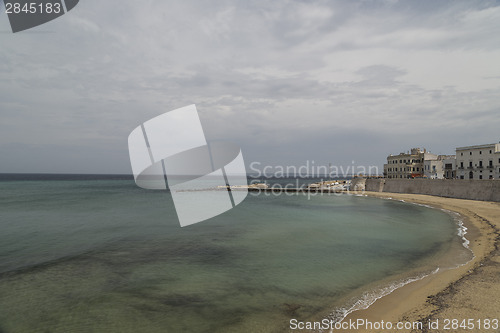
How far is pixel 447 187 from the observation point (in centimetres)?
4891

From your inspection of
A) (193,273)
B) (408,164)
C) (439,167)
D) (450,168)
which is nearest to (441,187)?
(450,168)

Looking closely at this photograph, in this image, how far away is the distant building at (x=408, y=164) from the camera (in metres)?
72.4

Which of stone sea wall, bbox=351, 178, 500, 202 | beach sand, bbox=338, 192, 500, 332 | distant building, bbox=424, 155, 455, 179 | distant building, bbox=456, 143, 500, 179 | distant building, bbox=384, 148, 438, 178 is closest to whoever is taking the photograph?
beach sand, bbox=338, 192, 500, 332

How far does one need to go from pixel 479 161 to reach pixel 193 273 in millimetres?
62621

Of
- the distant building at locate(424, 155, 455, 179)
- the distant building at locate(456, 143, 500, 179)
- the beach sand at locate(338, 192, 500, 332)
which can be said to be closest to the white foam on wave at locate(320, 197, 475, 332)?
the beach sand at locate(338, 192, 500, 332)

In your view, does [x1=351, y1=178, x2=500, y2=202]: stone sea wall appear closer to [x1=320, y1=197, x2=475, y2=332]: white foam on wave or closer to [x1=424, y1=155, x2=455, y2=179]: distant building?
[x1=424, y1=155, x2=455, y2=179]: distant building

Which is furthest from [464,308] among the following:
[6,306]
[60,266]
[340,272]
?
[60,266]

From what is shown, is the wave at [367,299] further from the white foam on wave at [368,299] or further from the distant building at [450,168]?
the distant building at [450,168]

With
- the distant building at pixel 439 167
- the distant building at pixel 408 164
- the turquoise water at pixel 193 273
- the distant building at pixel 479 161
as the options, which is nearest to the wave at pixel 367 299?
the turquoise water at pixel 193 273

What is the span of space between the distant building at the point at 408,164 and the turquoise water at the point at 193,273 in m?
57.6

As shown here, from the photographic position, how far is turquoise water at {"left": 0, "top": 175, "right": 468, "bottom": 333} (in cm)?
817

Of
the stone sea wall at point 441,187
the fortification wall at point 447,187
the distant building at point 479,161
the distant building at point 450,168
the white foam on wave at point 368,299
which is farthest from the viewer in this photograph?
the distant building at point 450,168

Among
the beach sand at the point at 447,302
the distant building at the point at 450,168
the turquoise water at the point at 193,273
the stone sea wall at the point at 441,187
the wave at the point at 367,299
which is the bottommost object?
the turquoise water at the point at 193,273

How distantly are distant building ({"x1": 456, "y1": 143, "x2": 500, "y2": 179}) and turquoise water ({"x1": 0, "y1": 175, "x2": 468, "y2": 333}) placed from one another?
38.3 meters
